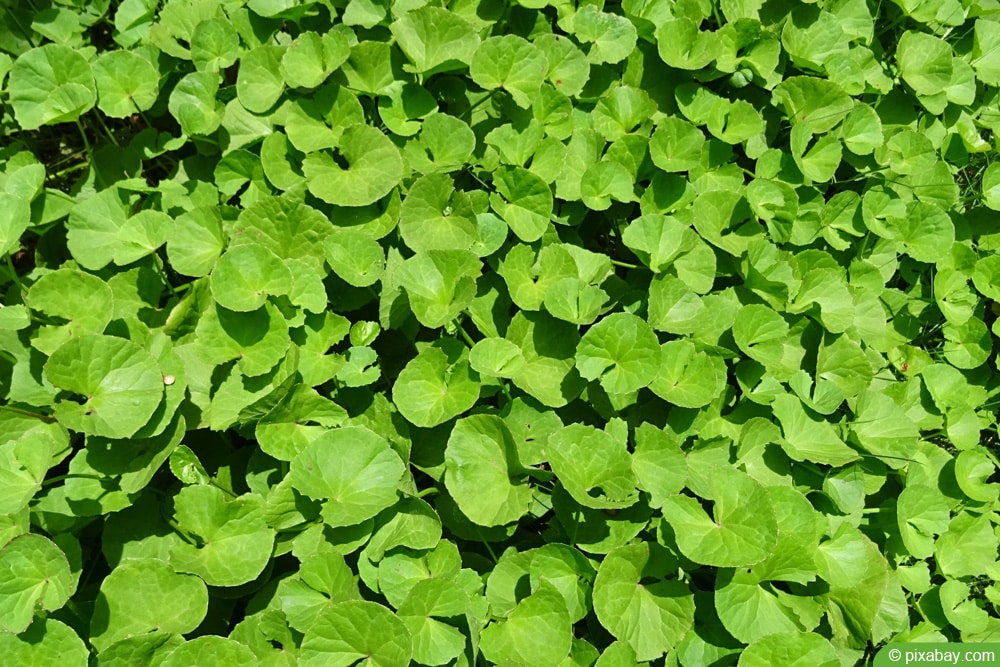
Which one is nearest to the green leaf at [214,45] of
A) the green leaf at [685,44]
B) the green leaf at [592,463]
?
the green leaf at [685,44]

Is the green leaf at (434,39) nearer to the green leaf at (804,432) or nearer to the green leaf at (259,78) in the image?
the green leaf at (259,78)

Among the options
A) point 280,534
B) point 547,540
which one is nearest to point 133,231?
point 280,534

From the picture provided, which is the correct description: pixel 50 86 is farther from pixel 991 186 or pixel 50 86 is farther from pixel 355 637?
pixel 991 186

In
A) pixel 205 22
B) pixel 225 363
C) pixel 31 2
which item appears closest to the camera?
pixel 225 363

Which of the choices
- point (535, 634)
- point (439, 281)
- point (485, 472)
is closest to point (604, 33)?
point (439, 281)

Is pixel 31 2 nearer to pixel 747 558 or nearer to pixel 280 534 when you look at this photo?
pixel 280 534

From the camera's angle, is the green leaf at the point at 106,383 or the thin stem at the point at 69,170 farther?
the thin stem at the point at 69,170

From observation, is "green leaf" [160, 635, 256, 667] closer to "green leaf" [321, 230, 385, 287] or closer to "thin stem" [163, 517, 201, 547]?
"thin stem" [163, 517, 201, 547]
